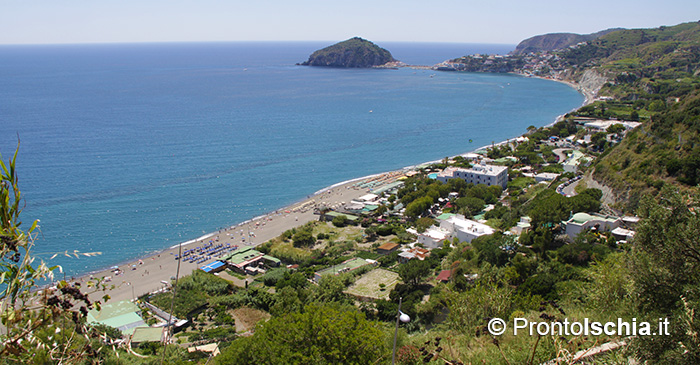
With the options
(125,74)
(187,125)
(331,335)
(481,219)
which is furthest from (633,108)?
(125,74)

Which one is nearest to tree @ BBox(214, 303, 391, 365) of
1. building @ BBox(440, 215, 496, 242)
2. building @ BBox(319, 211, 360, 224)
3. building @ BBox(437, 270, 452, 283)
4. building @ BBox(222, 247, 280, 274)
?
building @ BBox(437, 270, 452, 283)

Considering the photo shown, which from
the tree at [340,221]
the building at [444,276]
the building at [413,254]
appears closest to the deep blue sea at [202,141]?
the tree at [340,221]

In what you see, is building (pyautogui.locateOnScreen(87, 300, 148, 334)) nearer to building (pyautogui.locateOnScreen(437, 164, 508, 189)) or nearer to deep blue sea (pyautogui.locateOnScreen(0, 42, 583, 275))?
deep blue sea (pyautogui.locateOnScreen(0, 42, 583, 275))

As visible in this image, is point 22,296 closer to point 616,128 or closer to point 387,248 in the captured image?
point 387,248

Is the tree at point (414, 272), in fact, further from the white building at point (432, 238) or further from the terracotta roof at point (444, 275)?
the white building at point (432, 238)

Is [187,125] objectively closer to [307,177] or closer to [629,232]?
[307,177]

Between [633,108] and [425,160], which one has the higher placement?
[633,108]
